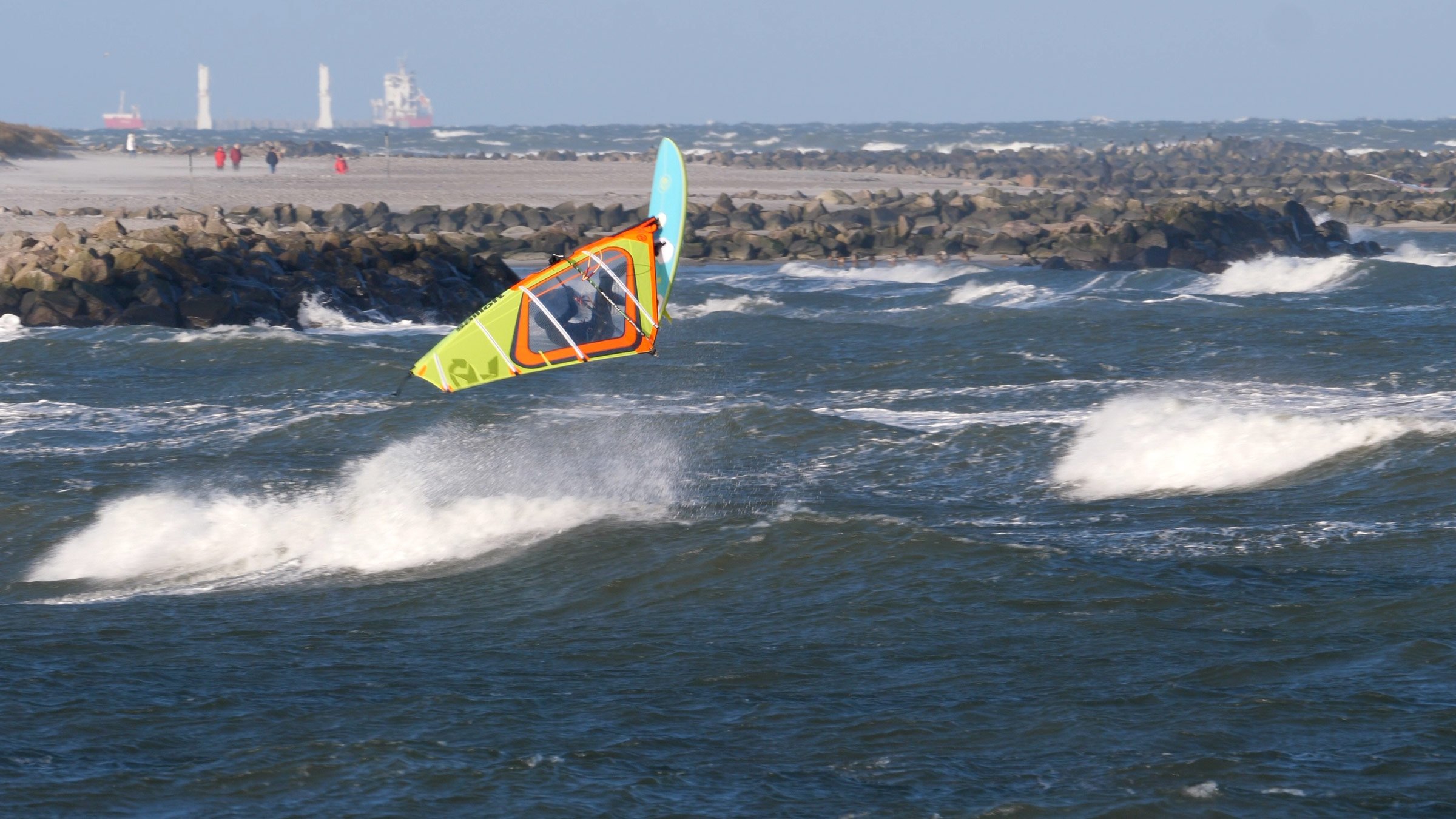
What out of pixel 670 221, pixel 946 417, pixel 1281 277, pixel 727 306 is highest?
pixel 670 221

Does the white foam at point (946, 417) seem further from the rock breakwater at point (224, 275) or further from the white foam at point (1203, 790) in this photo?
the rock breakwater at point (224, 275)

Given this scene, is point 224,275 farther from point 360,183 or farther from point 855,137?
point 855,137

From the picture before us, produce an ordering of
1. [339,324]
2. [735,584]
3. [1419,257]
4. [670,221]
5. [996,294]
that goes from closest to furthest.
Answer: [735,584], [670,221], [339,324], [996,294], [1419,257]

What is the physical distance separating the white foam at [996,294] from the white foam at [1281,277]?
2872 millimetres

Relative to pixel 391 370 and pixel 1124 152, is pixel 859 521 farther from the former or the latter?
pixel 1124 152

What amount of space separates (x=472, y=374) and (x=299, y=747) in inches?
144

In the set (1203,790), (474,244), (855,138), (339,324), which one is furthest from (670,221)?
(855,138)

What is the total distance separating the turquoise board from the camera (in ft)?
37.6

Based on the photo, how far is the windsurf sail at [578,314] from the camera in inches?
429

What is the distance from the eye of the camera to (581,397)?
1828 cm

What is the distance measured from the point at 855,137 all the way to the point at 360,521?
95.2 m

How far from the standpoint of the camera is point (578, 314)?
11.1 m

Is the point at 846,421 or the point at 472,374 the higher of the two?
the point at 472,374

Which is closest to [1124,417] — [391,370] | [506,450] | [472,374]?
[506,450]
